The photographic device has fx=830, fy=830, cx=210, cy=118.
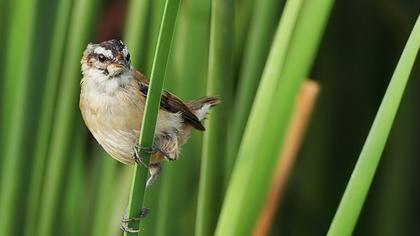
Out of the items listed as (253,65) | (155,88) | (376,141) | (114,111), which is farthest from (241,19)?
(155,88)

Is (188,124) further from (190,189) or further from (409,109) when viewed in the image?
(409,109)

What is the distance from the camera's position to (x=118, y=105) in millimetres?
1328

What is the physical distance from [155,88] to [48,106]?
61cm

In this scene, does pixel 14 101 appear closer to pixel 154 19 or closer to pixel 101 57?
pixel 154 19

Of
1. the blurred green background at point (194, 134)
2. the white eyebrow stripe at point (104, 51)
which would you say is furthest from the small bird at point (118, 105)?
the blurred green background at point (194, 134)

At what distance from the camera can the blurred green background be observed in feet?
5.02

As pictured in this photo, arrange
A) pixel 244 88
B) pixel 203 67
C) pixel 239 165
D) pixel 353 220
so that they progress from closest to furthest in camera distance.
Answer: pixel 353 220
pixel 239 165
pixel 203 67
pixel 244 88

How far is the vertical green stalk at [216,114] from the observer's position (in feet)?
4.17

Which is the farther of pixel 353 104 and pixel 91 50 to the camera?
pixel 353 104

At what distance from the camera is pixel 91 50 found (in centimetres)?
130

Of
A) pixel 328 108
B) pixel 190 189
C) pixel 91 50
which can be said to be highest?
pixel 91 50

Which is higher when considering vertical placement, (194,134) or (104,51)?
(104,51)

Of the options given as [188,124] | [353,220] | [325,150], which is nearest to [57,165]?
[188,124]

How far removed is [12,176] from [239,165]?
1.36ft
